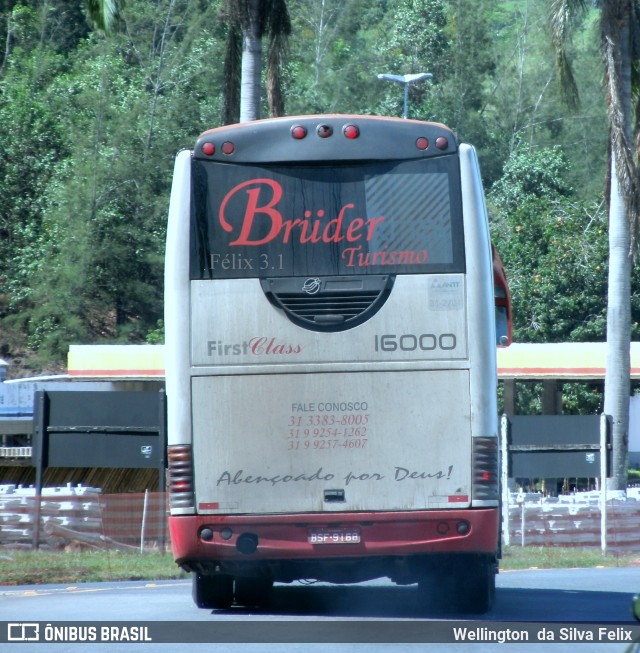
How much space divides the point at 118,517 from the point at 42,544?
4.29ft

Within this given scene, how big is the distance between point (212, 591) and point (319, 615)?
3.59 feet

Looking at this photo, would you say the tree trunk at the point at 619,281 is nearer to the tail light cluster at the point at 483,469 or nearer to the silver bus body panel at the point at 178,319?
the tail light cluster at the point at 483,469

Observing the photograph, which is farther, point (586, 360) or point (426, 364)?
point (586, 360)

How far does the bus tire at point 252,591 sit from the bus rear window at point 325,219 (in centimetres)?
326

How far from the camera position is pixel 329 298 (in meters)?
10.9

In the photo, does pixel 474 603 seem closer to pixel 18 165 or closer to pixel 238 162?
pixel 238 162

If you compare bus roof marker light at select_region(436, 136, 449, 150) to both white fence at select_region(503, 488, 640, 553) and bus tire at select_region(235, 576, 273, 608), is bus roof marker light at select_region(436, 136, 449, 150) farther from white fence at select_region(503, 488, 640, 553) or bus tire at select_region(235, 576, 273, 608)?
white fence at select_region(503, 488, 640, 553)

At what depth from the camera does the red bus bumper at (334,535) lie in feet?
34.9

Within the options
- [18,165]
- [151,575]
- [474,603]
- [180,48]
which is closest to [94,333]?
[18,165]

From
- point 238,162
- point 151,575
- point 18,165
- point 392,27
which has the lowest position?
point 151,575

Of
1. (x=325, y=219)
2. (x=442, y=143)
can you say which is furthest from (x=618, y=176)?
(x=325, y=219)

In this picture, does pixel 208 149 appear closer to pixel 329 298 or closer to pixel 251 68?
pixel 329 298

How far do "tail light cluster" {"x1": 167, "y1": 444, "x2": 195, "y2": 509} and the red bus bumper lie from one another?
0.13m

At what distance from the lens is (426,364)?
35.3ft
